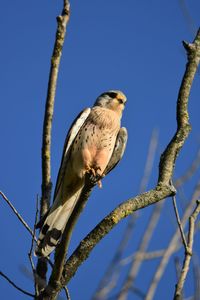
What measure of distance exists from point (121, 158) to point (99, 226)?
2376 millimetres

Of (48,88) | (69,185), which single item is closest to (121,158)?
(69,185)

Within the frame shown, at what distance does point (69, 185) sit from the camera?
16.4 ft

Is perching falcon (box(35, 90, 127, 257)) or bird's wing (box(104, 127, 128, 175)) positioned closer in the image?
perching falcon (box(35, 90, 127, 257))

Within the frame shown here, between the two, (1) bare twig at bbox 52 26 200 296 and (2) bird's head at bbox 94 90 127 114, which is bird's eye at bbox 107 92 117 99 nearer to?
(2) bird's head at bbox 94 90 127 114

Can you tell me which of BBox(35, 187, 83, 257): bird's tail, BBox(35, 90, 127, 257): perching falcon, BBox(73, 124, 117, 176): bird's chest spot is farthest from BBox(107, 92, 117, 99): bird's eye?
BBox(35, 187, 83, 257): bird's tail

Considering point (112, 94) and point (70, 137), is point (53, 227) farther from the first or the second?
point (112, 94)

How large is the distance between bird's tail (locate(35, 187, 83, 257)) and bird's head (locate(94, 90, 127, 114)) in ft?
4.22

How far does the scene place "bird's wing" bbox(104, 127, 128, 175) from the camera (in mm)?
5395

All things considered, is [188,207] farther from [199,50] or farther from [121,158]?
[121,158]

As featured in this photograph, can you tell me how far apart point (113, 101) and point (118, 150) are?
0.75 meters

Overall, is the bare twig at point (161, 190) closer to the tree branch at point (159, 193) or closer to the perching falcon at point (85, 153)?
the tree branch at point (159, 193)

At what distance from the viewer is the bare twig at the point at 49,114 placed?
3650 mm

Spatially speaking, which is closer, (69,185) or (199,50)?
(199,50)

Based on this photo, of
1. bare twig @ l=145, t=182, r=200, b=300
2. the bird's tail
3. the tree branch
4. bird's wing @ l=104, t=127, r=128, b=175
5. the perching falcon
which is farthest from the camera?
bird's wing @ l=104, t=127, r=128, b=175
